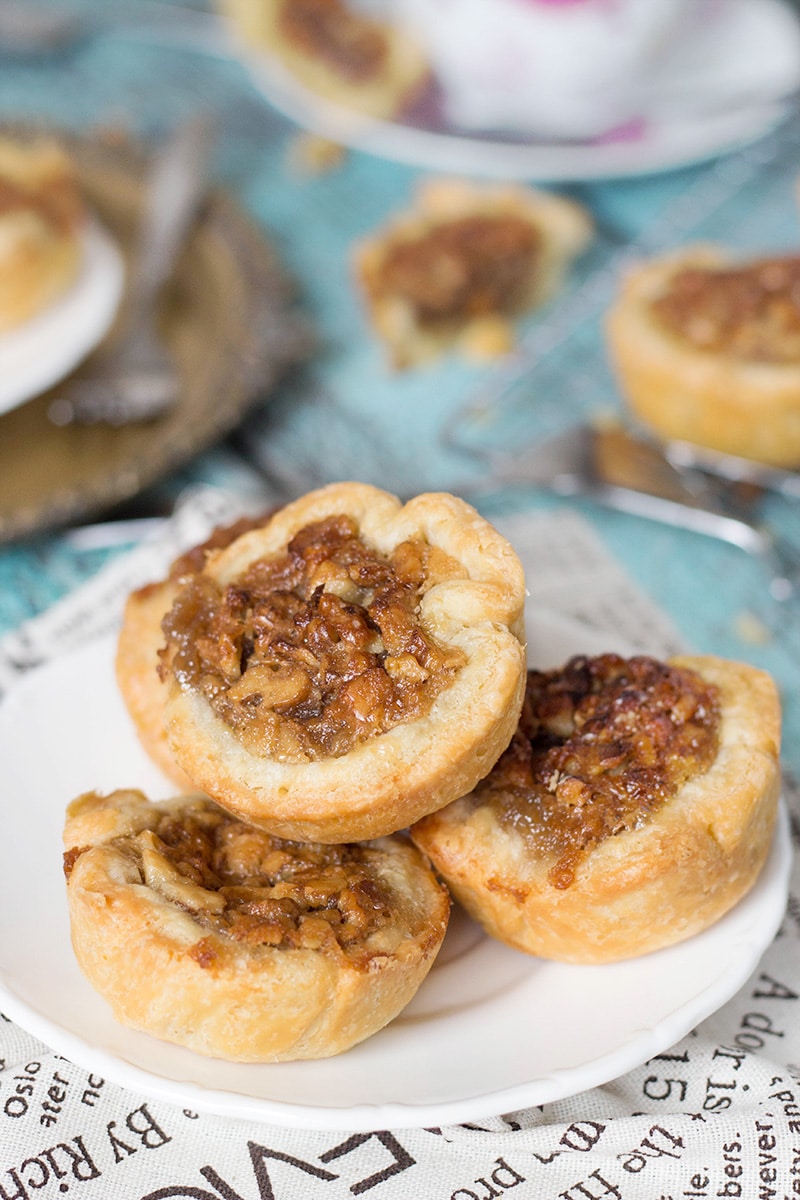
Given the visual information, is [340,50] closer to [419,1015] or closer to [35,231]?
[35,231]

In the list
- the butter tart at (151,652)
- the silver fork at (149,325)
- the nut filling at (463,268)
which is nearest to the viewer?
the butter tart at (151,652)

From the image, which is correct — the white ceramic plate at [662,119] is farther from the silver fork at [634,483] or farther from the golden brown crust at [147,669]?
the golden brown crust at [147,669]

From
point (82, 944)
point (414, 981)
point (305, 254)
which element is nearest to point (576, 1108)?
point (414, 981)

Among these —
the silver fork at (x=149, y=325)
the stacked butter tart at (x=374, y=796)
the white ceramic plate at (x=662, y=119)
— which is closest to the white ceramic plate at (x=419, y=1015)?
the stacked butter tart at (x=374, y=796)

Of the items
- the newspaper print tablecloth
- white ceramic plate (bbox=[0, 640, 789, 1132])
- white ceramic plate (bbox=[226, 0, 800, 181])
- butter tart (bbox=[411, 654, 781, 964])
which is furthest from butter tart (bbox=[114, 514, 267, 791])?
white ceramic plate (bbox=[226, 0, 800, 181])

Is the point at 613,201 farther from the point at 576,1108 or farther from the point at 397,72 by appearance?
the point at 576,1108

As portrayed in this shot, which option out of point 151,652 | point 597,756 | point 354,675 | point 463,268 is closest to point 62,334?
point 463,268
